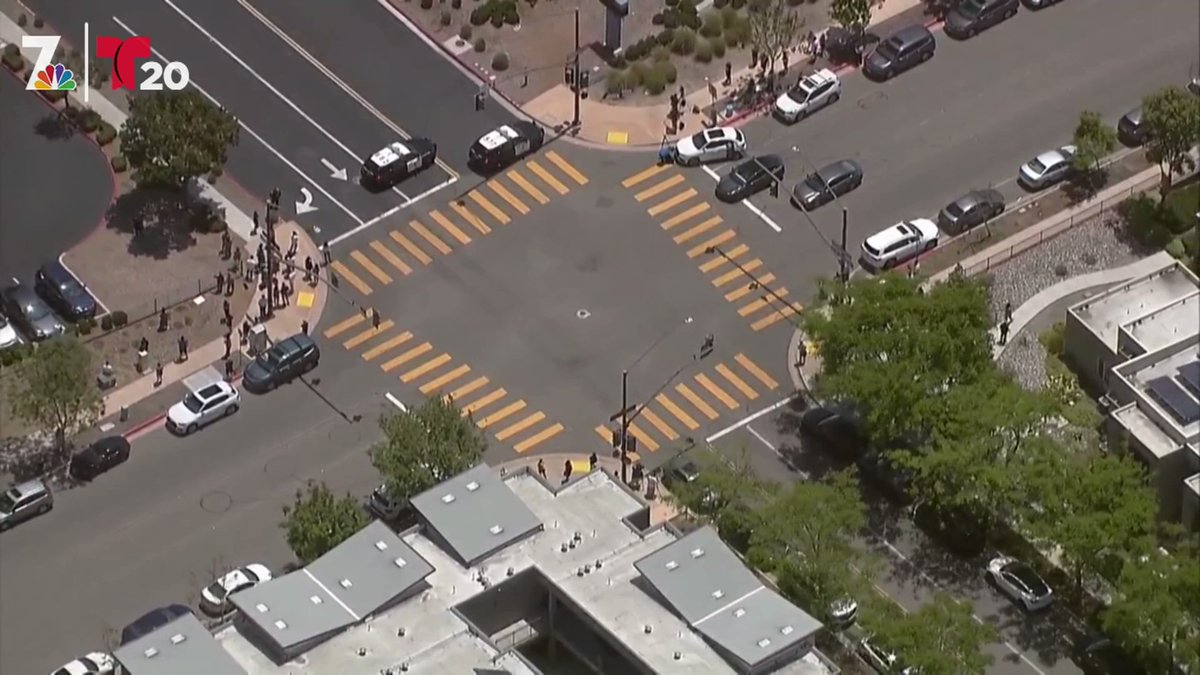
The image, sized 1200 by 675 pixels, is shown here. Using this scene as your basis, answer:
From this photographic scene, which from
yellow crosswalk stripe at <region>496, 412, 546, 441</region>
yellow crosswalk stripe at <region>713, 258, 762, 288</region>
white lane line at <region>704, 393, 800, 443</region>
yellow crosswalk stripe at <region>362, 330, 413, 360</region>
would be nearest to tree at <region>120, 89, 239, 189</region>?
yellow crosswalk stripe at <region>362, 330, 413, 360</region>

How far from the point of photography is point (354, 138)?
579 feet

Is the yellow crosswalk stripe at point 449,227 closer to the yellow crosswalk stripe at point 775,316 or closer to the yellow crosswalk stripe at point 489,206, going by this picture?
the yellow crosswalk stripe at point 489,206

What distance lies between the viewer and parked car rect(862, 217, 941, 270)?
167875 millimetres

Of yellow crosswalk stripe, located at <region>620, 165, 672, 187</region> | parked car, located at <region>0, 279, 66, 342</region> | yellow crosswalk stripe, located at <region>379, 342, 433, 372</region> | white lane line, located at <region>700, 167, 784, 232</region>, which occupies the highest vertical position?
white lane line, located at <region>700, 167, 784, 232</region>

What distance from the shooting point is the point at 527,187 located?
17350 centimetres

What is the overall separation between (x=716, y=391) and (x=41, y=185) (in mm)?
39201

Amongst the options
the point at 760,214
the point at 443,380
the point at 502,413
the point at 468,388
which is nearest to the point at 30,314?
the point at 443,380

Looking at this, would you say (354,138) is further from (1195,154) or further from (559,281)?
(1195,154)

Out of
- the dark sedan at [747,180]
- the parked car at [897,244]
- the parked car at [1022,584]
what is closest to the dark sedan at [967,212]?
the parked car at [897,244]

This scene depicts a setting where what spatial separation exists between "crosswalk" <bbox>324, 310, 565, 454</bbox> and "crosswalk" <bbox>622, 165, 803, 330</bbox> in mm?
13333

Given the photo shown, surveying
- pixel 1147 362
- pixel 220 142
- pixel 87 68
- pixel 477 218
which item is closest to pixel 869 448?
pixel 1147 362

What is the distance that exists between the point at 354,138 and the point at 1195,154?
150 ft

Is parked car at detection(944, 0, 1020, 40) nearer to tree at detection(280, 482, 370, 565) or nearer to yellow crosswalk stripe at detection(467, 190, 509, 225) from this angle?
yellow crosswalk stripe at detection(467, 190, 509, 225)

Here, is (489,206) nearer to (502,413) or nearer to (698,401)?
(502,413)
